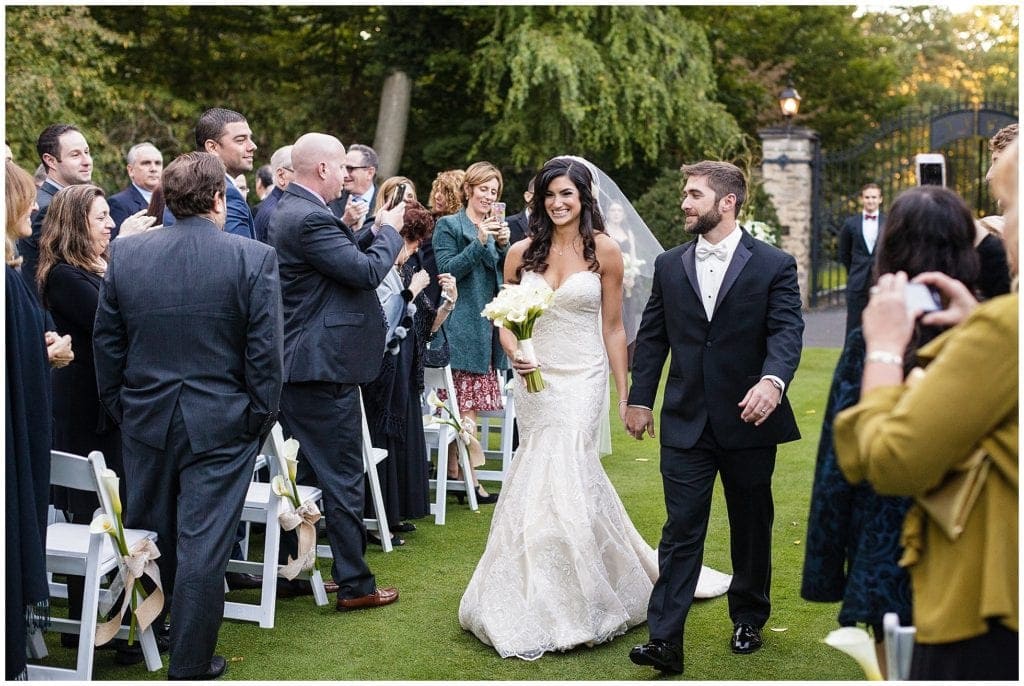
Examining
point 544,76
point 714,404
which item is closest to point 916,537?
point 714,404

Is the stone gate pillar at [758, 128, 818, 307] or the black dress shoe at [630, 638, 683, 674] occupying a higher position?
the stone gate pillar at [758, 128, 818, 307]

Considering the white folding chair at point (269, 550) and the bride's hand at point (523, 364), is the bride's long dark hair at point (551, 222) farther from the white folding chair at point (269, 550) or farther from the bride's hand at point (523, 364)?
the white folding chair at point (269, 550)

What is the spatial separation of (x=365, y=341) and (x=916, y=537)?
3271mm

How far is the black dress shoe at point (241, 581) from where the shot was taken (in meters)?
5.83

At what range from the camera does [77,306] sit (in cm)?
501

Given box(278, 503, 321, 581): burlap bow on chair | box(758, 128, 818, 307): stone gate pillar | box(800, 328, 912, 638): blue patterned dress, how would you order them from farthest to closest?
1. box(758, 128, 818, 307): stone gate pillar
2. box(278, 503, 321, 581): burlap bow on chair
3. box(800, 328, 912, 638): blue patterned dress

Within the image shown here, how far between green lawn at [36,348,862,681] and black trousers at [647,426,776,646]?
267mm

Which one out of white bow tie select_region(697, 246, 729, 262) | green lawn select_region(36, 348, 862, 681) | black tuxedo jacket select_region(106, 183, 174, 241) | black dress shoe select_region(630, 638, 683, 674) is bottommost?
green lawn select_region(36, 348, 862, 681)

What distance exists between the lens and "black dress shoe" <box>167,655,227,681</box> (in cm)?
447

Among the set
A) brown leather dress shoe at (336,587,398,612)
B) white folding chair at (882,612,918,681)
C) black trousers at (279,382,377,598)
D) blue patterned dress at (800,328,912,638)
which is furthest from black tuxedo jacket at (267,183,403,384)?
white folding chair at (882,612,918,681)

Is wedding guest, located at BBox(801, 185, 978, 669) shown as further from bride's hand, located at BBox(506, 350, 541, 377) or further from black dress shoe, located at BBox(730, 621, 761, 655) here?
bride's hand, located at BBox(506, 350, 541, 377)

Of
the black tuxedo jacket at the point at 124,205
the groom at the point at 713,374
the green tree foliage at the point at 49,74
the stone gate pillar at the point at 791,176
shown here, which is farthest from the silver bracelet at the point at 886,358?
the stone gate pillar at the point at 791,176

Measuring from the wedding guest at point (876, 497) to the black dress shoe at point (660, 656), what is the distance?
1364 millimetres

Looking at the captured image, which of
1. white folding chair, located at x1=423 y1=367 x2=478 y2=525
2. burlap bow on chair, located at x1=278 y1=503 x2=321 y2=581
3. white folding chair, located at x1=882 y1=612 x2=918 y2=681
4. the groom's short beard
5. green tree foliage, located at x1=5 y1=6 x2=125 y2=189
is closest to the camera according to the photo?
white folding chair, located at x1=882 y1=612 x2=918 y2=681
